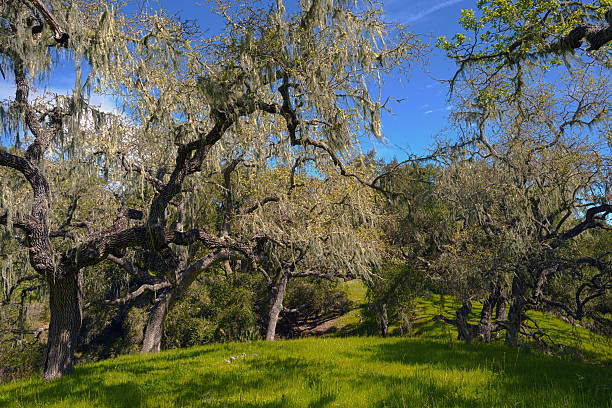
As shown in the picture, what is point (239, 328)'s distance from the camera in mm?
17859

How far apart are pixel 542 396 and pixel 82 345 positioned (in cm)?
2176

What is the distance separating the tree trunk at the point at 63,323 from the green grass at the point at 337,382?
0.42m

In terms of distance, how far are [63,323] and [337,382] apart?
6.64 metres

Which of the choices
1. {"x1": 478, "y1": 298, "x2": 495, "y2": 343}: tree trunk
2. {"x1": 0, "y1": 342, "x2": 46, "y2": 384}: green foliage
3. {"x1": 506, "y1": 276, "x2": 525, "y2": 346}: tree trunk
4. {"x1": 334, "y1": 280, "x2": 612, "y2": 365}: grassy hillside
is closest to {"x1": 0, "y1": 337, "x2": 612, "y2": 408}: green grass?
{"x1": 506, "y1": 276, "x2": 525, "y2": 346}: tree trunk

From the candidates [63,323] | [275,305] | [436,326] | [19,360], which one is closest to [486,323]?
[436,326]

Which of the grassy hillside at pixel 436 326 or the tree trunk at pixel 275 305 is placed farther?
the tree trunk at pixel 275 305

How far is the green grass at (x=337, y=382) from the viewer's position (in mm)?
4621

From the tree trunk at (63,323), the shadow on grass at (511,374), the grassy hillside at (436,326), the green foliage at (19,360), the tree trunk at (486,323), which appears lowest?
the grassy hillside at (436,326)

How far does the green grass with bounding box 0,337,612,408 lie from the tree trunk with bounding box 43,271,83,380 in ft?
1.38

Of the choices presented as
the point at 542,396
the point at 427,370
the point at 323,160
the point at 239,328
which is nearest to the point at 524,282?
the point at 427,370

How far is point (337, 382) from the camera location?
5414mm

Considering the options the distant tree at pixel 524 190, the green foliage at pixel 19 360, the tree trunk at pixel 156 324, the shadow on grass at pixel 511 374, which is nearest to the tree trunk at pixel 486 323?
the distant tree at pixel 524 190

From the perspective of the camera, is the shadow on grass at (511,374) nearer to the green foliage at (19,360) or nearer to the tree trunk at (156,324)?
the tree trunk at (156,324)

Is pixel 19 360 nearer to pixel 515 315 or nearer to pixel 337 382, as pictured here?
pixel 337 382
